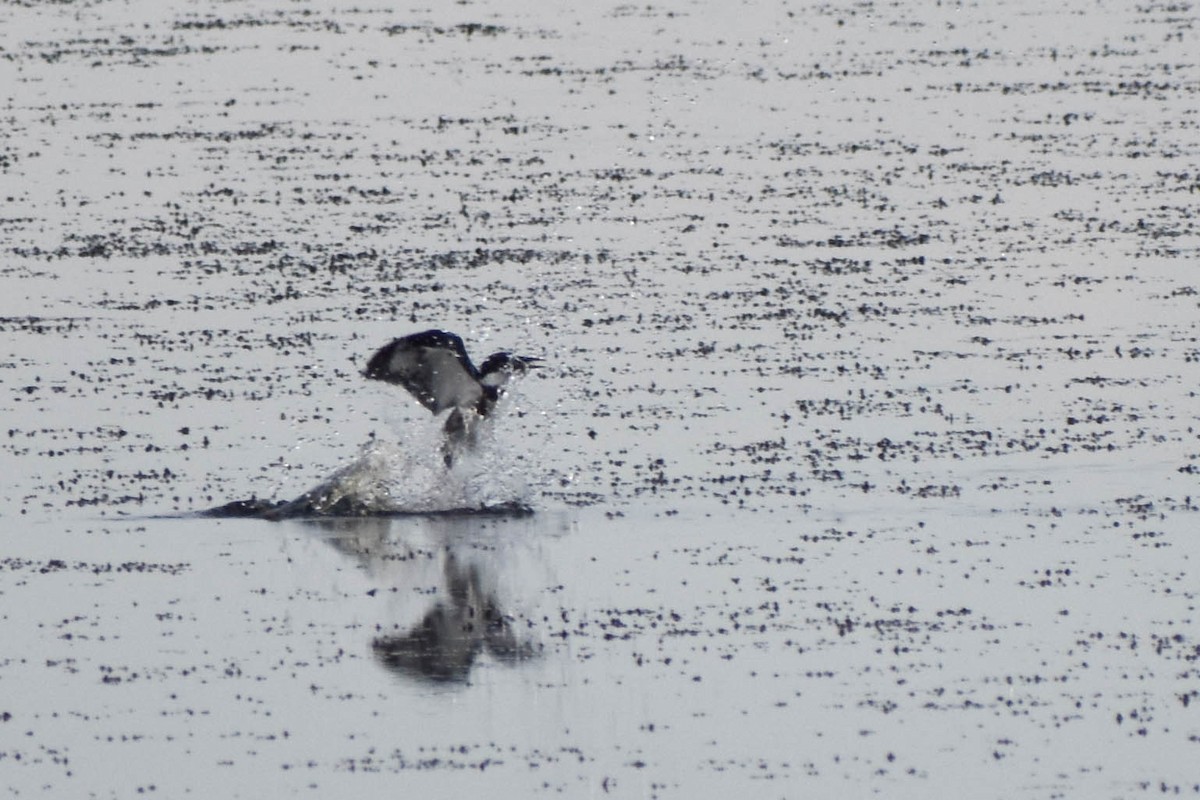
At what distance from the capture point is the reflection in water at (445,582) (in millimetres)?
17531

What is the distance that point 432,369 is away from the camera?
21.4 metres

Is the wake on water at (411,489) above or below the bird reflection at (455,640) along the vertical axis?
above

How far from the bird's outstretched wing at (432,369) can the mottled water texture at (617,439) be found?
65 cm

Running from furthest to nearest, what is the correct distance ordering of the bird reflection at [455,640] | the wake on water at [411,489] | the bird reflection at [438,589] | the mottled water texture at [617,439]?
the wake on water at [411,489] → the bird reflection at [438,589] → the bird reflection at [455,640] → the mottled water texture at [617,439]

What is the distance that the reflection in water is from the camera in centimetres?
1753

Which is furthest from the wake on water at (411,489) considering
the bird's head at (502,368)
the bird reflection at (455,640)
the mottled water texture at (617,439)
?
the bird reflection at (455,640)

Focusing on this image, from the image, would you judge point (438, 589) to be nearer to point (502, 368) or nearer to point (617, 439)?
point (502, 368)

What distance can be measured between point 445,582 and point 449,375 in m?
2.52

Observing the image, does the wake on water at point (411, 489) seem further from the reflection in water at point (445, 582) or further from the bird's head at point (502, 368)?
the bird's head at point (502, 368)

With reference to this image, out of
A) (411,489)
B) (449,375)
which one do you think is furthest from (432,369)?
(411,489)

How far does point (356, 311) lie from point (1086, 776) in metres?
14.8

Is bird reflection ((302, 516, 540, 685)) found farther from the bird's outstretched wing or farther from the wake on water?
the bird's outstretched wing

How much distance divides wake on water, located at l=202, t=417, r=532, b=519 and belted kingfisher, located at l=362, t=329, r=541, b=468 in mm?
168

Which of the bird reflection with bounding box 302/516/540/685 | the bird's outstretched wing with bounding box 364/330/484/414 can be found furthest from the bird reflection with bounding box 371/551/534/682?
the bird's outstretched wing with bounding box 364/330/484/414
